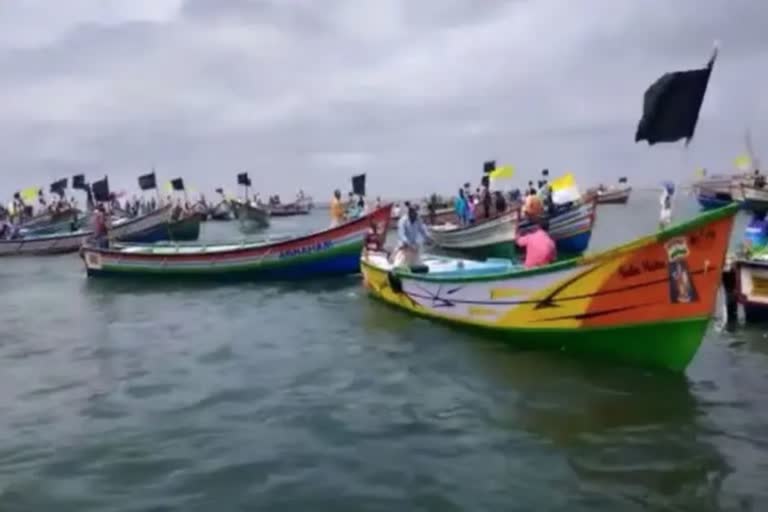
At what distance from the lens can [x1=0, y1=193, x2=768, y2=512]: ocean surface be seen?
6.87 meters

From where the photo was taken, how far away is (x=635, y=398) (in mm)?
9320

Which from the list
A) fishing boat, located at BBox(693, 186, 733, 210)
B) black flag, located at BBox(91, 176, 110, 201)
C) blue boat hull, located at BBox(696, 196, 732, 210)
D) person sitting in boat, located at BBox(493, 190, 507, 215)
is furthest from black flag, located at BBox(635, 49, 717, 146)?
blue boat hull, located at BBox(696, 196, 732, 210)

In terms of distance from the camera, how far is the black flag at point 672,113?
363 inches

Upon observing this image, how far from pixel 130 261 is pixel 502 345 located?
53.5 feet

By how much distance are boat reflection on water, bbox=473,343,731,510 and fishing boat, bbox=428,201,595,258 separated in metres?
16.0

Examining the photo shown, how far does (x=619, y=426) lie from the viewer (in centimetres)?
834

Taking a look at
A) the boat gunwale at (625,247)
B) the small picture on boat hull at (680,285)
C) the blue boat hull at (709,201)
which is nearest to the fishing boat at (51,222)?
the blue boat hull at (709,201)

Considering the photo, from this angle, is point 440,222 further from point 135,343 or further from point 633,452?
point 633,452

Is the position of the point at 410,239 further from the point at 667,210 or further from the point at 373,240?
the point at 667,210

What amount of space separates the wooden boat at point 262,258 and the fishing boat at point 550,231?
698 cm

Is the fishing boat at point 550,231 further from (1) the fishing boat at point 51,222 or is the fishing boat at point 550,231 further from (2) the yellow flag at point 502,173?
(1) the fishing boat at point 51,222

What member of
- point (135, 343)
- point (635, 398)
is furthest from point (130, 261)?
point (635, 398)

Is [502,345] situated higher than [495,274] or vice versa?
[495,274]

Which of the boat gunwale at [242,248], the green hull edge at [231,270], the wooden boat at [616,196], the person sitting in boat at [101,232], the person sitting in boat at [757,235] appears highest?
the person sitting in boat at [101,232]
